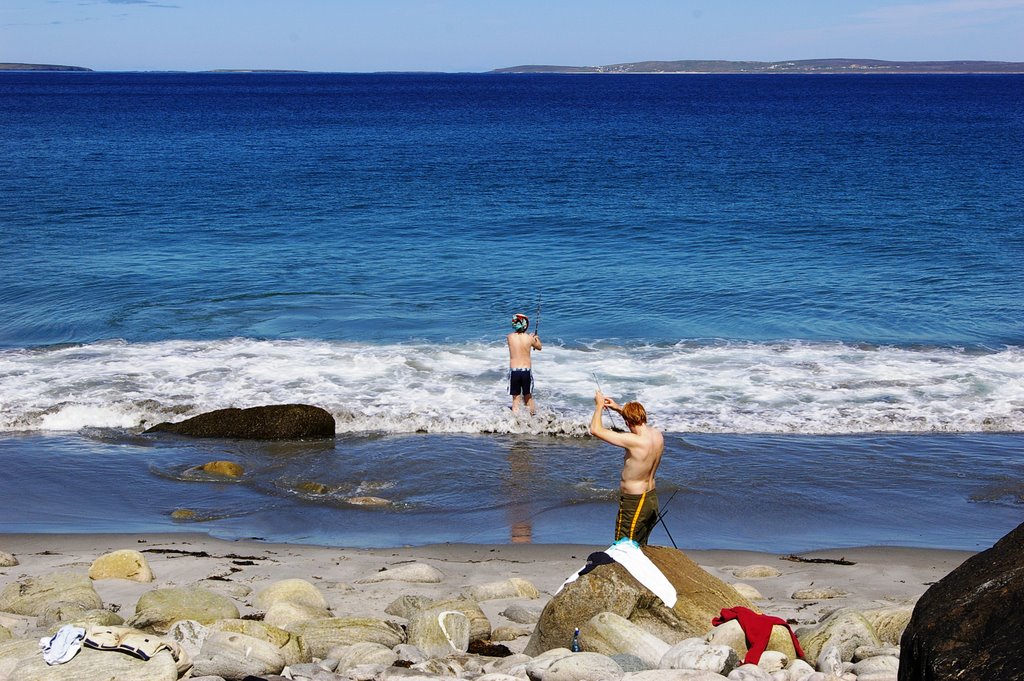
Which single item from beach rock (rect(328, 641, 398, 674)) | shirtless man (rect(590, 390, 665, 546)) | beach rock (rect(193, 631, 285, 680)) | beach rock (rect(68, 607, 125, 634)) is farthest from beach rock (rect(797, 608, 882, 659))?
beach rock (rect(68, 607, 125, 634))

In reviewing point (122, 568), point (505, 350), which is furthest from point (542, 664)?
point (505, 350)

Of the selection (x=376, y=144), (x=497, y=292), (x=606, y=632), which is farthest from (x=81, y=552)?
(x=376, y=144)

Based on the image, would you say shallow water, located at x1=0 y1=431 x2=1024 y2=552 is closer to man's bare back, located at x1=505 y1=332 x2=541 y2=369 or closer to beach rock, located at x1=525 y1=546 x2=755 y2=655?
man's bare back, located at x1=505 y1=332 x2=541 y2=369

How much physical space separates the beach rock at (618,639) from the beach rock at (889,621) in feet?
4.70

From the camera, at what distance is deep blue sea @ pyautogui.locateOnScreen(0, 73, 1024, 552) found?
11.2 metres

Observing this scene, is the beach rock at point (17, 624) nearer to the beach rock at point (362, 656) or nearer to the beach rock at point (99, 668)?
the beach rock at point (99, 668)

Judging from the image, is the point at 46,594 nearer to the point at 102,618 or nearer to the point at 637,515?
the point at 102,618

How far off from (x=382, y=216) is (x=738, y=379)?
61.7 ft

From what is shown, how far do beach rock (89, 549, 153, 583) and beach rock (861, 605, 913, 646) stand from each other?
534 cm

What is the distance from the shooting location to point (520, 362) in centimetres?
1420

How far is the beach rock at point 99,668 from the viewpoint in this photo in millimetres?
5676

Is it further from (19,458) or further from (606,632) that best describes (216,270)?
(606,632)

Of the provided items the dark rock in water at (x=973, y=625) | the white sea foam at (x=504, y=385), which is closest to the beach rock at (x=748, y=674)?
the dark rock in water at (x=973, y=625)

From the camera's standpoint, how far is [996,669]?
436 cm
